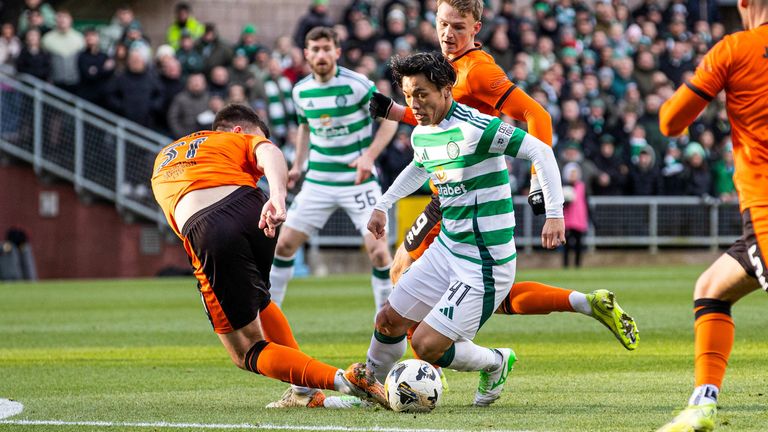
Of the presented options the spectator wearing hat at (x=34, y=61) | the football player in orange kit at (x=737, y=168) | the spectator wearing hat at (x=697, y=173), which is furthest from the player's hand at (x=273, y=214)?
the spectator wearing hat at (x=697, y=173)

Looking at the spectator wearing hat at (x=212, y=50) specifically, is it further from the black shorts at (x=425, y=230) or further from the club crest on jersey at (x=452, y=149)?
the club crest on jersey at (x=452, y=149)

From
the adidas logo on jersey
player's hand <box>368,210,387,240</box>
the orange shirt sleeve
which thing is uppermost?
the orange shirt sleeve

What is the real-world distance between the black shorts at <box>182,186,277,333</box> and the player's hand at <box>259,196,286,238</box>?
464 mm

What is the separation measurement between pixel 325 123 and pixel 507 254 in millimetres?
4426

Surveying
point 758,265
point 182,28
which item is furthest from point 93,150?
point 758,265

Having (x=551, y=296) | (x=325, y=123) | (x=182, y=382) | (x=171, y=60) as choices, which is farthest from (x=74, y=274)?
(x=551, y=296)

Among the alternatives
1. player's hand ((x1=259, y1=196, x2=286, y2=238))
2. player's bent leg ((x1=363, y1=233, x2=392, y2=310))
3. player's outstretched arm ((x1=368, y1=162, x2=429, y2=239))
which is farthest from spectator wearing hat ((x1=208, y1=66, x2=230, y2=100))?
player's hand ((x1=259, y1=196, x2=286, y2=238))

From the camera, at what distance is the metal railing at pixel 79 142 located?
789 inches

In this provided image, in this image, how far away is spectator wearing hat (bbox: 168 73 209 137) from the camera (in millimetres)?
19344

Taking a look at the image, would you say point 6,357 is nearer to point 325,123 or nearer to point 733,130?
point 325,123

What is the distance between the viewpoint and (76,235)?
2130 centimetres

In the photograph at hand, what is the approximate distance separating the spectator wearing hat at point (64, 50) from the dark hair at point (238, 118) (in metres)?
13.2

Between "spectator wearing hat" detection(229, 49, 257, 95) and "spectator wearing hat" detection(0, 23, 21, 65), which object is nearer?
"spectator wearing hat" detection(0, 23, 21, 65)

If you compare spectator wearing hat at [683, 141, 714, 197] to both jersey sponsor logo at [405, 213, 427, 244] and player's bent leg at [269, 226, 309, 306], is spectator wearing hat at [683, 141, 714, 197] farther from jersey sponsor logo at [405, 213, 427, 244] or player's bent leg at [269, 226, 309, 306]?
jersey sponsor logo at [405, 213, 427, 244]
